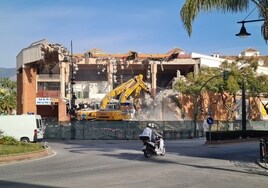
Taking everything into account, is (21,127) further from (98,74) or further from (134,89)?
(98,74)

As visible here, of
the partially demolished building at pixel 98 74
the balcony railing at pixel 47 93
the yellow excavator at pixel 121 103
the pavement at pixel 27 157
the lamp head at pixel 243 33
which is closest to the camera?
the lamp head at pixel 243 33

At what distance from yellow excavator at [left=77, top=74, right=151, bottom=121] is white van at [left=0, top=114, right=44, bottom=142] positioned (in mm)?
18309

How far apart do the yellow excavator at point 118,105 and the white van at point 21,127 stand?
60.1 feet

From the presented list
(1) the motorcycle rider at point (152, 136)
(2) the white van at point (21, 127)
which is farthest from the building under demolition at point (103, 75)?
(1) the motorcycle rider at point (152, 136)

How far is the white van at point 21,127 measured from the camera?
35500mm

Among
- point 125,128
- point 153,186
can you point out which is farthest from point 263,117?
point 153,186

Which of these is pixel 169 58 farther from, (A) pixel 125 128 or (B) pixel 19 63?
(A) pixel 125 128

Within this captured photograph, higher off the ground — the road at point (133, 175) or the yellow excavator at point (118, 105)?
the yellow excavator at point (118, 105)

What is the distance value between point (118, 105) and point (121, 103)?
0.50m

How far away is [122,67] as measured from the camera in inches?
3322

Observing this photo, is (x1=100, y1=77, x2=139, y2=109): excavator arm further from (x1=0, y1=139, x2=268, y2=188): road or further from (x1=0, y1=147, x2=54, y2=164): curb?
(x1=0, y1=139, x2=268, y2=188): road

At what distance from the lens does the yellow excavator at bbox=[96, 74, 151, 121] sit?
53.8 metres

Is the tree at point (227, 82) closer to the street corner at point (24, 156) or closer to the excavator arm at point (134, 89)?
the excavator arm at point (134, 89)

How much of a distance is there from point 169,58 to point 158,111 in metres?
14.7
